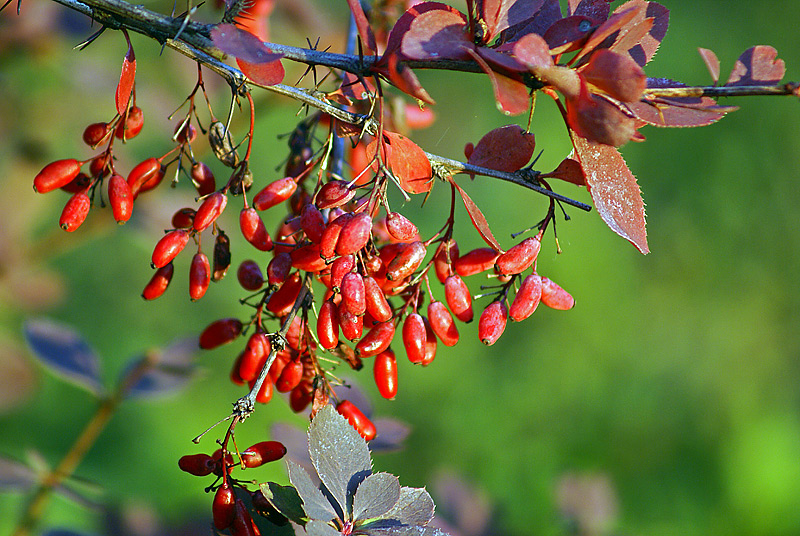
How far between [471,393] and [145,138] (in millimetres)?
1201

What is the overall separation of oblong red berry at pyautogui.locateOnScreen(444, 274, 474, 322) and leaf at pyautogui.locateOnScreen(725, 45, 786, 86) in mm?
255

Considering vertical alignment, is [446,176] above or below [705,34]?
below

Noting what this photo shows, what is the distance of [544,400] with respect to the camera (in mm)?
1940

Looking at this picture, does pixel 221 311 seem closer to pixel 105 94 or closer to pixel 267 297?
pixel 105 94

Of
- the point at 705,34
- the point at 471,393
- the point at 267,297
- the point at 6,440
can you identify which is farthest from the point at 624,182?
the point at 705,34

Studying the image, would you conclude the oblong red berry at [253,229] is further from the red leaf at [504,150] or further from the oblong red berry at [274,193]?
the red leaf at [504,150]

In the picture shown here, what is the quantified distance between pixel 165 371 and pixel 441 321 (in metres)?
0.58

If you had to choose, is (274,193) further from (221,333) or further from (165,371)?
(165,371)

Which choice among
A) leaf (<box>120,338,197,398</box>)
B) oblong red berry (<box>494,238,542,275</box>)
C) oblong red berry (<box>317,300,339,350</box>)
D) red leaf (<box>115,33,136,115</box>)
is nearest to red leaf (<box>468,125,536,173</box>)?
oblong red berry (<box>494,238,542,275</box>)

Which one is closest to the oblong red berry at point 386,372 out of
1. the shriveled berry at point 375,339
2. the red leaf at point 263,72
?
the shriveled berry at point 375,339

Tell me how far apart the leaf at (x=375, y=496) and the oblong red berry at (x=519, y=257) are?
Answer: 0.19 meters

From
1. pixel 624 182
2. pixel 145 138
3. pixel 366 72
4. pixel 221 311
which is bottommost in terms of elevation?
pixel 624 182

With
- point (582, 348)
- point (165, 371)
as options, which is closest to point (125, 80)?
point (165, 371)

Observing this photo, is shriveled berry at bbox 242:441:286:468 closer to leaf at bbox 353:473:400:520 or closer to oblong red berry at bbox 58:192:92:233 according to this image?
leaf at bbox 353:473:400:520
